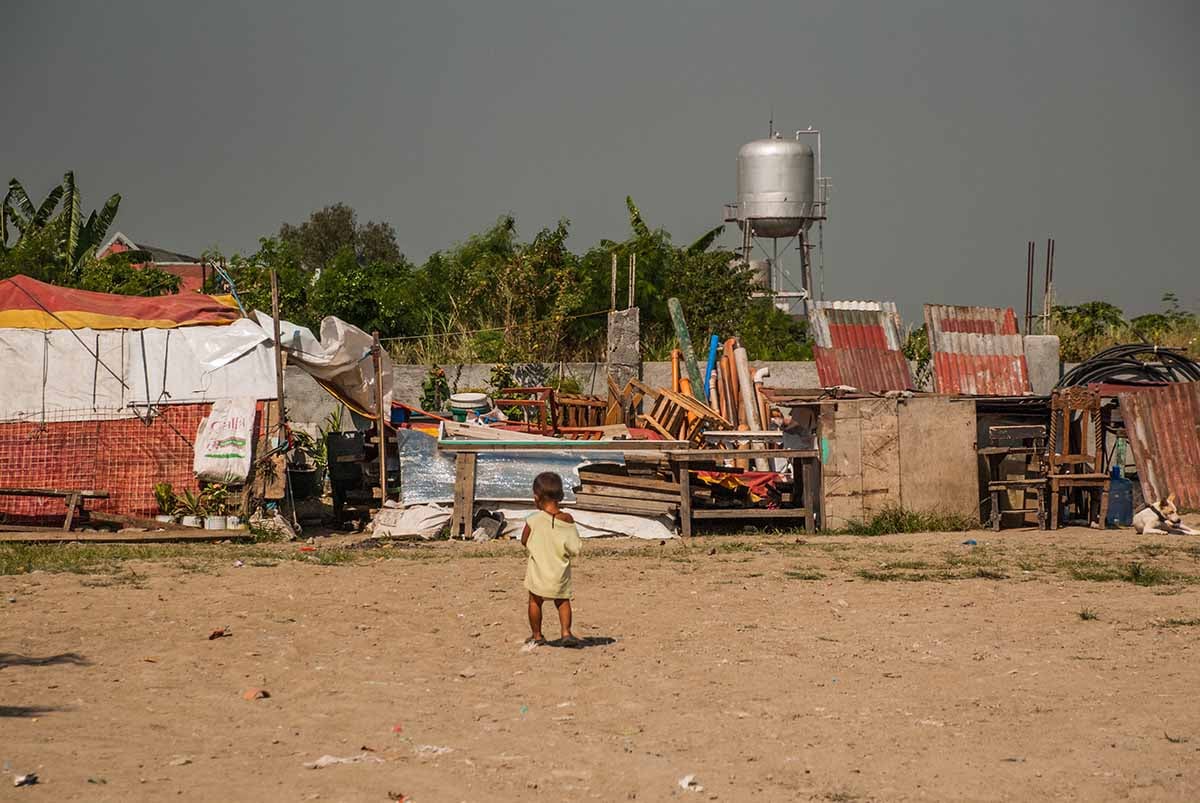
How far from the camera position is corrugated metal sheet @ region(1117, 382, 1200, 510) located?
15.8 metres

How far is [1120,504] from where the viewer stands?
52.0 feet

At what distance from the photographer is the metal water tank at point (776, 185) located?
38969 millimetres

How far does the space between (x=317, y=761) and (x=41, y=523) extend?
10.5 m

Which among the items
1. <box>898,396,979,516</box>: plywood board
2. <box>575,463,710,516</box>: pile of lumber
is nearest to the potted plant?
<box>575,463,710,516</box>: pile of lumber

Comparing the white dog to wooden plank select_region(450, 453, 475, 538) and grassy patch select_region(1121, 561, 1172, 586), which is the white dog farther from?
wooden plank select_region(450, 453, 475, 538)

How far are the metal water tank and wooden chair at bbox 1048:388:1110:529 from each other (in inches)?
928

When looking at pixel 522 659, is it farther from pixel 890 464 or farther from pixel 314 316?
pixel 314 316

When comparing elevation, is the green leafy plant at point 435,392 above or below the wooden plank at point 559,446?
above

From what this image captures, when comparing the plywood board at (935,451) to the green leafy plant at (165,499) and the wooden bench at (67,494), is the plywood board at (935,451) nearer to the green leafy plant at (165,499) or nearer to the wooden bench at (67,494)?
the green leafy plant at (165,499)

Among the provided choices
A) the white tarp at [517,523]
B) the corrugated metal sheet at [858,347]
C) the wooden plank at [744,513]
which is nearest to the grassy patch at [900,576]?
the wooden plank at [744,513]

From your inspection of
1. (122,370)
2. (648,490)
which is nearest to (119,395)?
(122,370)

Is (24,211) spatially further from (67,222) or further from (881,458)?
(881,458)

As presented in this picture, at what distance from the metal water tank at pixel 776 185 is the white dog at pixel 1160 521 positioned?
81.1ft

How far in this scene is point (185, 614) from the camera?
9.45 metres
